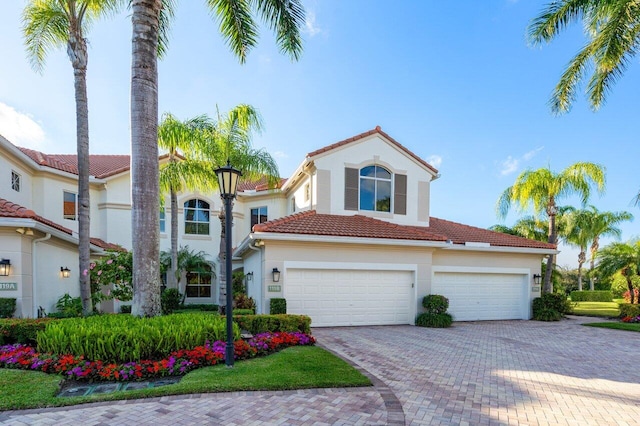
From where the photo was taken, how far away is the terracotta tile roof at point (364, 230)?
11562 millimetres

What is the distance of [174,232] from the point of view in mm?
15336

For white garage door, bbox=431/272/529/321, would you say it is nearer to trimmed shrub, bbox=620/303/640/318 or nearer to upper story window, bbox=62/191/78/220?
trimmed shrub, bbox=620/303/640/318

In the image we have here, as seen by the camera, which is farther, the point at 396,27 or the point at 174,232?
the point at 174,232

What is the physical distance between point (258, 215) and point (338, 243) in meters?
9.63

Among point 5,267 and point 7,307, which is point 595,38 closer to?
point 5,267

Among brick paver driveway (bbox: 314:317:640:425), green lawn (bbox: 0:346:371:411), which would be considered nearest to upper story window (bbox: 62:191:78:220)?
green lawn (bbox: 0:346:371:411)

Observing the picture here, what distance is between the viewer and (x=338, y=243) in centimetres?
1177

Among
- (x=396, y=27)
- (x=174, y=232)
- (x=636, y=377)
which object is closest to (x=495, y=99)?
(x=396, y=27)

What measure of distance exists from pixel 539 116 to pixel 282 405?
15.4 metres

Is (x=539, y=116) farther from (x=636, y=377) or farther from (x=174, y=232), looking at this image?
(x=174, y=232)

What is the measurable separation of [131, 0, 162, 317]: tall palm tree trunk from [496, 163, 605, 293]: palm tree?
16.9 metres

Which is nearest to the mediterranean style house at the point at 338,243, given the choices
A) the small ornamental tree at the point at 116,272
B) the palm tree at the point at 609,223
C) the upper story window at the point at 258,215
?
the small ornamental tree at the point at 116,272

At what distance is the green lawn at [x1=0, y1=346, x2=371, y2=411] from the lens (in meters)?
4.63

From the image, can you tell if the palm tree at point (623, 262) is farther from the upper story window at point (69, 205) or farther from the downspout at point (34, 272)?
the upper story window at point (69, 205)
